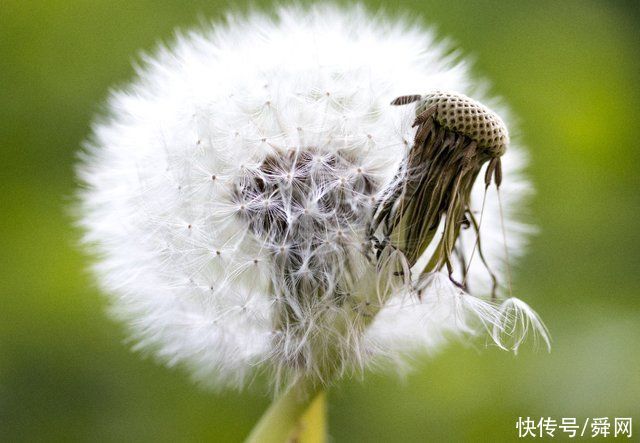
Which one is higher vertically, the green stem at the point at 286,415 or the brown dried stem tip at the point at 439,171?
the brown dried stem tip at the point at 439,171

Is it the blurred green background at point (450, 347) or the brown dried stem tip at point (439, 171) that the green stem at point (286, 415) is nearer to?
the brown dried stem tip at point (439, 171)

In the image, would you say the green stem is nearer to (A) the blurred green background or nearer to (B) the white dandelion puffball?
(B) the white dandelion puffball

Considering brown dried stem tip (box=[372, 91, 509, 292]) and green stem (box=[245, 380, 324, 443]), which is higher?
brown dried stem tip (box=[372, 91, 509, 292])

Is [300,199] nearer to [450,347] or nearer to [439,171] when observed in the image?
[439,171]

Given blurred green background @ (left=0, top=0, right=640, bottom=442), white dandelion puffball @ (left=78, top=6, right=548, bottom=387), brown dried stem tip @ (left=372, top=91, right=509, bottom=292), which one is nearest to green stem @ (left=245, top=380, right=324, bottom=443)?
white dandelion puffball @ (left=78, top=6, right=548, bottom=387)

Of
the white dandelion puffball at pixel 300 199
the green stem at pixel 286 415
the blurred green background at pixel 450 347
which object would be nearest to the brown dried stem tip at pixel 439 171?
the white dandelion puffball at pixel 300 199

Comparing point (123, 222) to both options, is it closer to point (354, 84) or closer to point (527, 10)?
point (354, 84)

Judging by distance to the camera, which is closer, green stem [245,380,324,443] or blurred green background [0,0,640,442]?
green stem [245,380,324,443]

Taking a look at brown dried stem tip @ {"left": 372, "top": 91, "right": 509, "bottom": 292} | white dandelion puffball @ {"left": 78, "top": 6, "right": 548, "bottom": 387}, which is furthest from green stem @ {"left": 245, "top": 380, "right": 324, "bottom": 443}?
brown dried stem tip @ {"left": 372, "top": 91, "right": 509, "bottom": 292}
